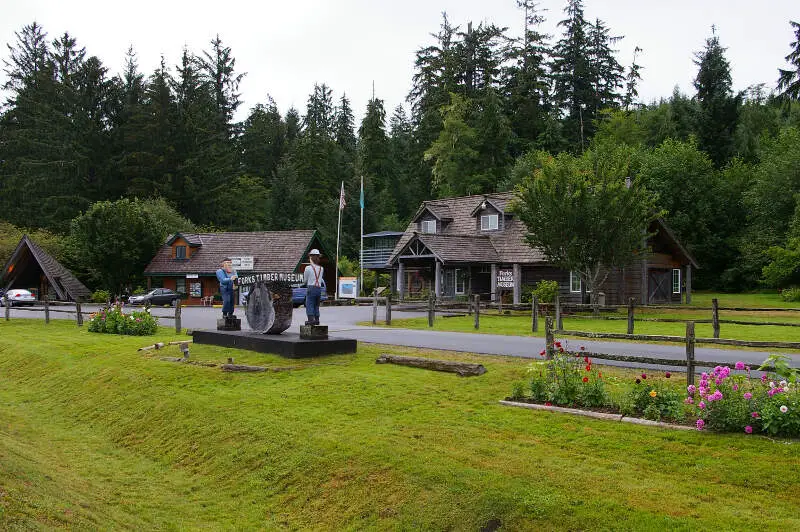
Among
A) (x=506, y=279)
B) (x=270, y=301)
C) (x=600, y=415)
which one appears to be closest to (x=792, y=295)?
(x=506, y=279)

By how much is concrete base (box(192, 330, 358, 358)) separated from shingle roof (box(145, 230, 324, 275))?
28.3 metres

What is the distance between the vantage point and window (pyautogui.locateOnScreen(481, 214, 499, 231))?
4309 centimetres

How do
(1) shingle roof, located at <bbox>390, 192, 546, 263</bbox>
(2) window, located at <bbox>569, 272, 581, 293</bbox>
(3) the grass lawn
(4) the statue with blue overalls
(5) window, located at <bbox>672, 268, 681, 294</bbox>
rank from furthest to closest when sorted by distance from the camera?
1. (5) window, located at <bbox>672, 268, 681, 294</bbox>
2. (1) shingle roof, located at <bbox>390, 192, 546, 263</bbox>
3. (2) window, located at <bbox>569, 272, 581, 293</bbox>
4. (4) the statue with blue overalls
5. (3) the grass lawn

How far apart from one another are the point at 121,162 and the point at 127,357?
4929cm

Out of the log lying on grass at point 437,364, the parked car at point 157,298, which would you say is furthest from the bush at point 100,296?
the log lying on grass at point 437,364

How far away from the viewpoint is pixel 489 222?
143 ft

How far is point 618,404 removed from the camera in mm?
10469

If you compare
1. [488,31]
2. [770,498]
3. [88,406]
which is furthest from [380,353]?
[488,31]

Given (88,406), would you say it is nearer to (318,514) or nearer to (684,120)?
(318,514)

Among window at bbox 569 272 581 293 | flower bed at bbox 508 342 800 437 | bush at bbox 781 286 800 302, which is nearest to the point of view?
flower bed at bbox 508 342 800 437

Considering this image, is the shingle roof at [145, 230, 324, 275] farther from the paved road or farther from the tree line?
the paved road

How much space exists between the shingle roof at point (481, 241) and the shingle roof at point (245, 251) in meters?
8.00

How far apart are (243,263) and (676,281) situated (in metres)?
28.9

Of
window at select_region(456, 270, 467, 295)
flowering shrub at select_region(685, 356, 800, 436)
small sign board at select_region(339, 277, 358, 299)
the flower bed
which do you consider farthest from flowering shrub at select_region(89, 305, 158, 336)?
window at select_region(456, 270, 467, 295)
